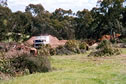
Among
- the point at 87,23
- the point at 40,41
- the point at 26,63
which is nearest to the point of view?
the point at 26,63

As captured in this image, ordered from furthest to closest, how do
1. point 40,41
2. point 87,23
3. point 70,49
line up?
point 87,23
point 40,41
point 70,49

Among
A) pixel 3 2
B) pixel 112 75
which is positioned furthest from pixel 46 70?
pixel 3 2

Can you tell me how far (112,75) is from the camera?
9312mm

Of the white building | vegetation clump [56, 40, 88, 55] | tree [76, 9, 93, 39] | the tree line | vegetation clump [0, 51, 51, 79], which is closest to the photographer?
vegetation clump [0, 51, 51, 79]

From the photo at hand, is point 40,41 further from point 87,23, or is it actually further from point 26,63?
point 26,63

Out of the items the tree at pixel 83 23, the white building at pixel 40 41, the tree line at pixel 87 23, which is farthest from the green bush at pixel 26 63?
the tree at pixel 83 23

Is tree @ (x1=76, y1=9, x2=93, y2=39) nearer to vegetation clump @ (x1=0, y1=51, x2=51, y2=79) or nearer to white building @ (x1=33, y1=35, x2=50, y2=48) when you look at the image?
white building @ (x1=33, y1=35, x2=50, y2=48)

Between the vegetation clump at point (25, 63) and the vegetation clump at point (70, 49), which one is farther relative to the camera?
the vegetation clump at point (70, 49)

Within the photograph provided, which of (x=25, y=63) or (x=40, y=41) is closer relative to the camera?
(x=25, y=63)

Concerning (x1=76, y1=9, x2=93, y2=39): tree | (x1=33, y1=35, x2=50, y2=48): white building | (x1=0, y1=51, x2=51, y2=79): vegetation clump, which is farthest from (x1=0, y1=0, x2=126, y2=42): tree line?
(x1=0, y1=51, x2=51, y2=79): vegetation clump

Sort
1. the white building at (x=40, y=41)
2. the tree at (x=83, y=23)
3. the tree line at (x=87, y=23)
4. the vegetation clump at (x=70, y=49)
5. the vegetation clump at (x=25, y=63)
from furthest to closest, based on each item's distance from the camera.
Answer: the tree at (x=83, y=23) < the tree line at (x=87, y=23) < the white building at (x=40, y=41) < the vegetation clump at (x=70, y=49) < the vegetation clump at (x=25, y=63)

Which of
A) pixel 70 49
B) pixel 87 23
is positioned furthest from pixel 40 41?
pixel 87 23

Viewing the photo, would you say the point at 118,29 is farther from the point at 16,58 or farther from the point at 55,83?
the point at 55,83

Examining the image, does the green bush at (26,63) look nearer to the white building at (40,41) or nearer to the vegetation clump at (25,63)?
the vegetation clump at (25,63)
